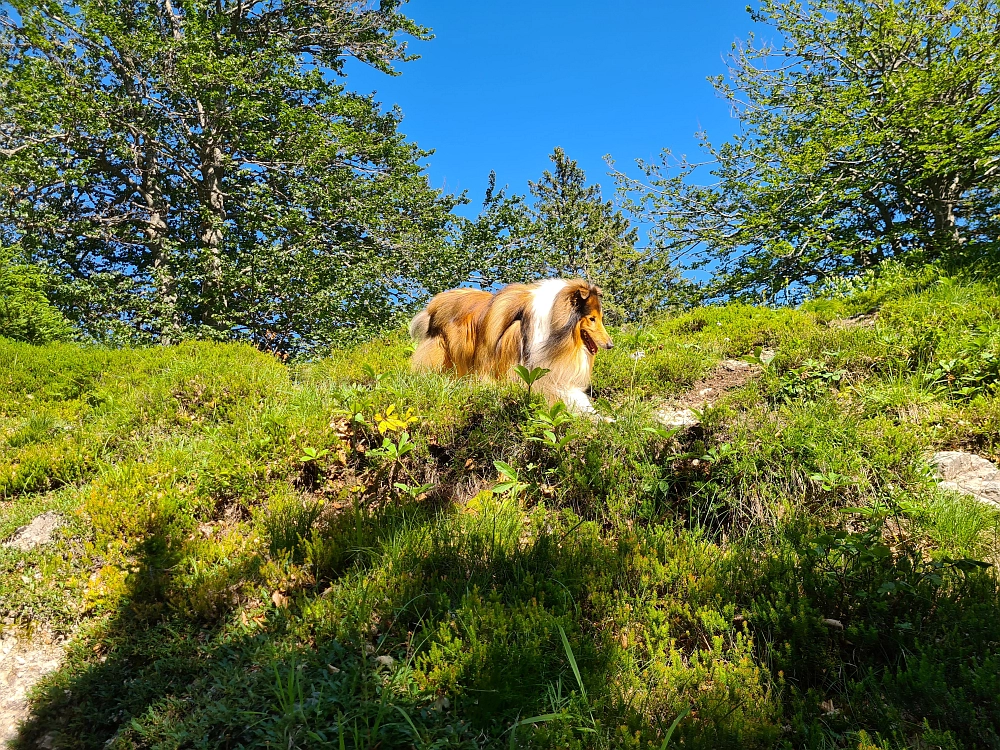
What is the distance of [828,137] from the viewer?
36.0 feet

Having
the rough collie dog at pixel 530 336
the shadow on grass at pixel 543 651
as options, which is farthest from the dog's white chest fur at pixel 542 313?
the shadow on grass at pixel 543 651

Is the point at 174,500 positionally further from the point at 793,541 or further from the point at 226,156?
the point at 226,156

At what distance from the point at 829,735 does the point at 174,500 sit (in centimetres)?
397

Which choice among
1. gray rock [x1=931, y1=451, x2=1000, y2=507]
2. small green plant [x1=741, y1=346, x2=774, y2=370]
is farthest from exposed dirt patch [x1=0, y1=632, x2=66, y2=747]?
small green plant [x1=741, y1=346, x2=774, y2=370]

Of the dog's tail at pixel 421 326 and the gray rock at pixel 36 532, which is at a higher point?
the dog's tail at pixel 421 326

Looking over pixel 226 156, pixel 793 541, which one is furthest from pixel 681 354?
pixel 226 156

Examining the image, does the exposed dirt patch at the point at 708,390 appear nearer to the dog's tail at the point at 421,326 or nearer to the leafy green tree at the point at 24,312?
the dog's tail at the point at 421,326

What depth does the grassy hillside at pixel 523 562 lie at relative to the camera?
2230 mm

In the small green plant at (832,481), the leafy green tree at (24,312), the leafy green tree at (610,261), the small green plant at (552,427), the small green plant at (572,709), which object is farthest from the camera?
the leafy green tree at (610,261)

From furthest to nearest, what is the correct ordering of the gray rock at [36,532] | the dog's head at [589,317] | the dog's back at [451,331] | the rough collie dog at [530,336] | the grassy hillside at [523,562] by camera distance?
the dog's back at [451,331], the dog's head at [589,317], the rough collie dog at [530,336], the gray rock at [36,532], the grassy hillside at [523,562]

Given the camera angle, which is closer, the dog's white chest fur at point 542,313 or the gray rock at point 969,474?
the gray rock at point 969,474

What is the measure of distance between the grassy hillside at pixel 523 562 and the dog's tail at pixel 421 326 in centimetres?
167

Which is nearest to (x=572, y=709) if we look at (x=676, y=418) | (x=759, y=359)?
(x=676, y=418)

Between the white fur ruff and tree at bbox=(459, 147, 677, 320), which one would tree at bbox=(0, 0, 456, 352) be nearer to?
tree at bbox=(459, 147, 677, 320)
